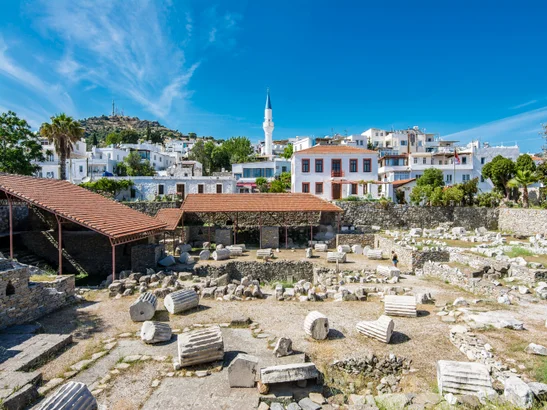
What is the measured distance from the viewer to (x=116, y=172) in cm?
6169

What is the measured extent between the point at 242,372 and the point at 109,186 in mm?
38982

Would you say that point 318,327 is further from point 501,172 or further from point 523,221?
point 501,172

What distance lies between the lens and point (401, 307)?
12703mm

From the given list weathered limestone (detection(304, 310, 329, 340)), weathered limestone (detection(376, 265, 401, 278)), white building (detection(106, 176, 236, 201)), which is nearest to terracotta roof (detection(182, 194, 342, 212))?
weathered limestone (detection(376, 265, 401, 278))

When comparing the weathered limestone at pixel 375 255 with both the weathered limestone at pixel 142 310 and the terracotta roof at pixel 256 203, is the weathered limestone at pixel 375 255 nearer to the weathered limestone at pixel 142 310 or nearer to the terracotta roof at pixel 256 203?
the terracotta roof at pixel 256 203

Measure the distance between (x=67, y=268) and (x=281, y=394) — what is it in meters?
18.6

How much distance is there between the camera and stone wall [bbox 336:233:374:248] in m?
29.2

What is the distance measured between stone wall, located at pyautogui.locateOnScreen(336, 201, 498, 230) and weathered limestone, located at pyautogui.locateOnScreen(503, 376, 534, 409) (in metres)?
28.9

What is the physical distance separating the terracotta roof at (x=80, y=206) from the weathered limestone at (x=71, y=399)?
11.5 m

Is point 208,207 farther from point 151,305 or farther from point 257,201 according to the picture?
point 151,305

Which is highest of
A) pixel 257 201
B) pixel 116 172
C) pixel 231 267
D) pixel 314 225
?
pixel 116 172

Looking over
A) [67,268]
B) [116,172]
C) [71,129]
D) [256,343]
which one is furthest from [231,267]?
[116,172]

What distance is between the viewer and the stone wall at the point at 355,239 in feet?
96.0

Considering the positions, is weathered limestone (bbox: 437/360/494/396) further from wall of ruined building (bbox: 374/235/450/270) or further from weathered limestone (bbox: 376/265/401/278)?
wall of ruined building (bbox: 374/235/450/270)
